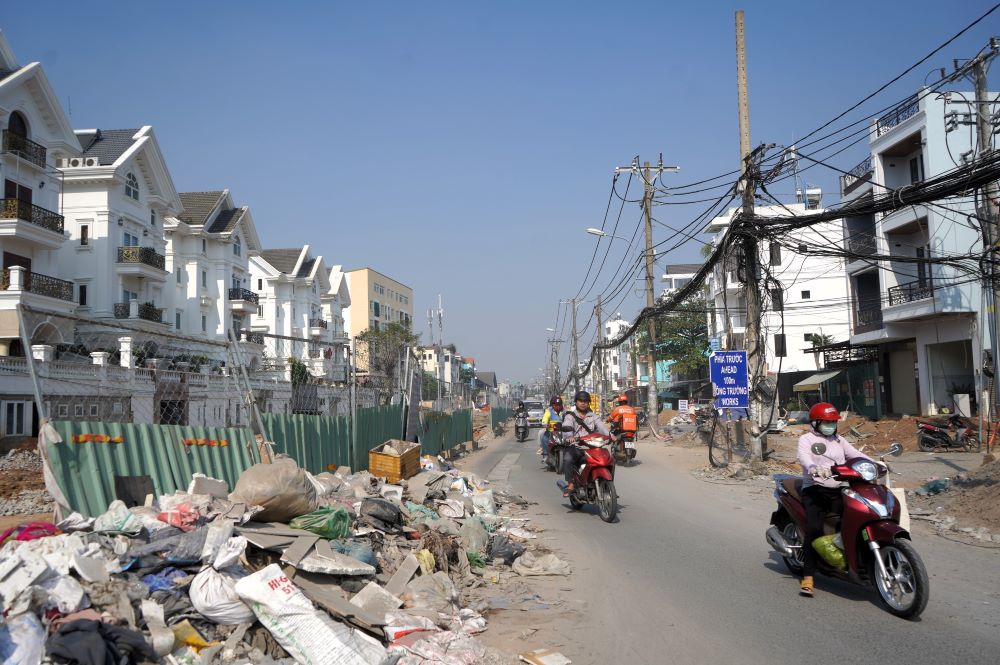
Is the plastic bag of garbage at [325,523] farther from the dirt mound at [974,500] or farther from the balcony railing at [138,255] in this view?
the balcony railing at [138,255]

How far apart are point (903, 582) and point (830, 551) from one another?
2.06ft

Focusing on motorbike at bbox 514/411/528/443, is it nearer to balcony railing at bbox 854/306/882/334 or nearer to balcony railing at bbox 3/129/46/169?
balcony railing at bbox 854/306/882/334

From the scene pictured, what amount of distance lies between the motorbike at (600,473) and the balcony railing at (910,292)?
22.5 meters

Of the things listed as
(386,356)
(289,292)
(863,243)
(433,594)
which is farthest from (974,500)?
(289,292)

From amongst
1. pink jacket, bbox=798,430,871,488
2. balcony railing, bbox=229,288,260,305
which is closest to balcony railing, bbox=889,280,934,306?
pink jacket, bbox=798,430,871,488

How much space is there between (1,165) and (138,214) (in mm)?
9416

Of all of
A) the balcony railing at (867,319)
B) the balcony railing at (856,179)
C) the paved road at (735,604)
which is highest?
the balcony railing at (856,179)

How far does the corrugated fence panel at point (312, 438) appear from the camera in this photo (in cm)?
1153

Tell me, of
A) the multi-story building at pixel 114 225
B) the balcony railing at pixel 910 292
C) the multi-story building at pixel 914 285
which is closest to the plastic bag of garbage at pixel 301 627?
the multi-story building at pixel 914 285

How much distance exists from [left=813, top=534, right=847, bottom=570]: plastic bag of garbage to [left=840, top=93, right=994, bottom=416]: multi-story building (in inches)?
881

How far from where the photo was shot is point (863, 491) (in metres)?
5.88

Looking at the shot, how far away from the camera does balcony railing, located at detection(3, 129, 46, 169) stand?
2675 cm

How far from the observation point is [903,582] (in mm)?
5582

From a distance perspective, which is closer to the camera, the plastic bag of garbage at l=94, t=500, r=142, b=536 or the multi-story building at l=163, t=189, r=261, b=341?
the plastic bag of garbage at l=94, t=500, r=142, b=536
